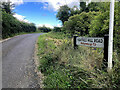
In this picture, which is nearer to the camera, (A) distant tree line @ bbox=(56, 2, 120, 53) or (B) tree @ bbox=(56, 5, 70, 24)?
(A) distant tree line @ bbox=(56, 2, 120, 53)

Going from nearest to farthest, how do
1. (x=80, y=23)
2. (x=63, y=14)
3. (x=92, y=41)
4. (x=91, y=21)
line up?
(x=92, y=41), (x=91, y=21), (x=80, y=23), (x=63, y=14)

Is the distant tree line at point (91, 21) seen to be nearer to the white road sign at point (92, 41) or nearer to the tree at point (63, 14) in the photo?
the tree at point (63, 14)

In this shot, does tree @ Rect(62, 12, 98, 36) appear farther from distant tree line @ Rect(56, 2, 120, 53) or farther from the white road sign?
the white road sign

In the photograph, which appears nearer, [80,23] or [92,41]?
[92,41]

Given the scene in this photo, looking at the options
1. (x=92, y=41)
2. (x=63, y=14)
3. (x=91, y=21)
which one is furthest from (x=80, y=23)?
(x=92, y=41)

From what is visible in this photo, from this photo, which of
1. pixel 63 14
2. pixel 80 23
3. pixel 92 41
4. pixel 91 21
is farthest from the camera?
pixel 63 14

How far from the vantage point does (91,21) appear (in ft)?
16.8

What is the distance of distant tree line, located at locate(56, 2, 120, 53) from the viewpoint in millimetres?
3226

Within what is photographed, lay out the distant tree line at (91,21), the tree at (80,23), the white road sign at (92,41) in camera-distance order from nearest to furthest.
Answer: the white road sign at (92,41) → the distant tree line at (91,21) → the tree at (80,23)

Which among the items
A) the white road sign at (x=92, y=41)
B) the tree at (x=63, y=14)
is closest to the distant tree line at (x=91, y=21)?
the tree at (x=63, y=14)

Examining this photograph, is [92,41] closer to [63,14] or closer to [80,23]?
[80,23]

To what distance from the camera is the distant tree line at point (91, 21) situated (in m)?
3.23

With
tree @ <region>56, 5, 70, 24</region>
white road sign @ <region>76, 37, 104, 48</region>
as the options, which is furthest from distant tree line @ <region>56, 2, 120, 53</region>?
white road sign @ <region>76, 37, 104, 48</region>

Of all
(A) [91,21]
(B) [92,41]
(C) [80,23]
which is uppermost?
(C) [80,23]
